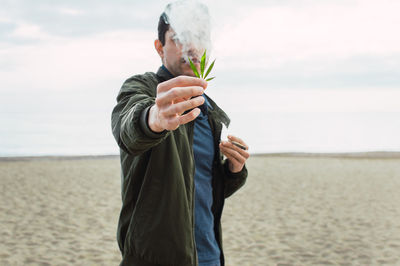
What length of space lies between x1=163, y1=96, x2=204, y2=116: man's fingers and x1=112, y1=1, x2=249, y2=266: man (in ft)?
0.27

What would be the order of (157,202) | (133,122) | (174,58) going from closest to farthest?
1. (133,122)
2. (157,202)
3. (174,58)

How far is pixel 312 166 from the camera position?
20.4m

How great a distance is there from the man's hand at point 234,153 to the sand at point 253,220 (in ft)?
16.6

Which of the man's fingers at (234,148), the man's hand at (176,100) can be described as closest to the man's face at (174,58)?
the man's fingers at (234,148)

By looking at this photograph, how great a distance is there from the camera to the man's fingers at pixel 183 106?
4.05 feet

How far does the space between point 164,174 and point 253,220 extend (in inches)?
329

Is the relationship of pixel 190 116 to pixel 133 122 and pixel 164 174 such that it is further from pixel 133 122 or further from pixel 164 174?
pixel 164 174

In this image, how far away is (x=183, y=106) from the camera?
4.07 feet

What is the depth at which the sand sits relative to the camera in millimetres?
7234

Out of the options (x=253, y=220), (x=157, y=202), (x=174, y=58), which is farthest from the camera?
(x=253, y=220)

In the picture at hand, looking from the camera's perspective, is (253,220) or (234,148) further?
(253,220)

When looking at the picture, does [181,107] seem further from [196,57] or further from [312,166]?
[312,166]

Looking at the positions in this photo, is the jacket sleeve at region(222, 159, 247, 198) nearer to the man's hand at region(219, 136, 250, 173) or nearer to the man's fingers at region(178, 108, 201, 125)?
the man's hand at region(219, 136, 250, 173)

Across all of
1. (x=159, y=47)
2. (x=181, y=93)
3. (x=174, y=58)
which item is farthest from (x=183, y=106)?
(x=159, y=47)
